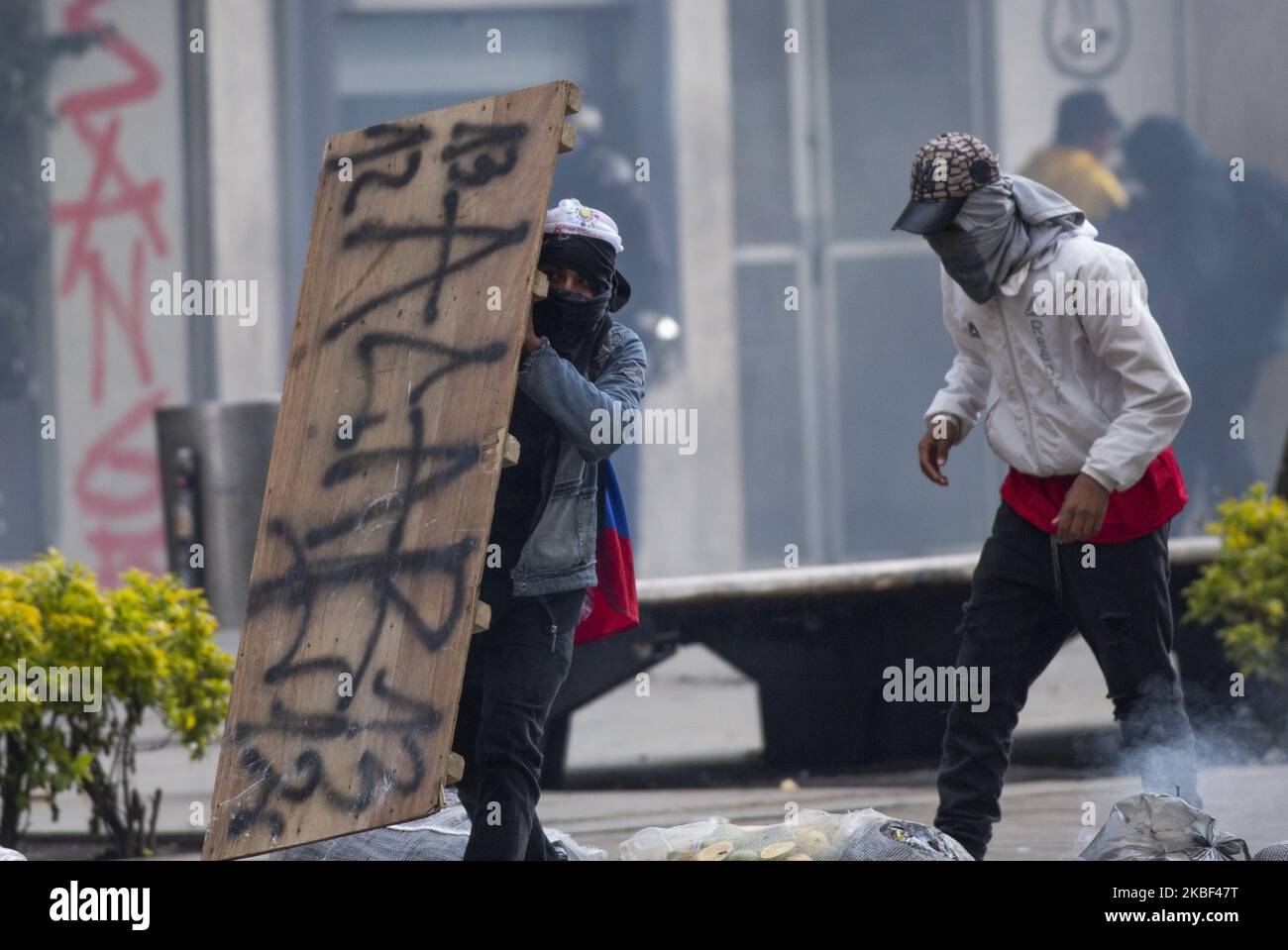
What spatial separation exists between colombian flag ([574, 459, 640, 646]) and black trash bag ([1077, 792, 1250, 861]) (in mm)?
1126

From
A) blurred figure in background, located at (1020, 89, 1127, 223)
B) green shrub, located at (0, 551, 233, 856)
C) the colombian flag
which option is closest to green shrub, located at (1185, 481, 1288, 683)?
the colombian flag

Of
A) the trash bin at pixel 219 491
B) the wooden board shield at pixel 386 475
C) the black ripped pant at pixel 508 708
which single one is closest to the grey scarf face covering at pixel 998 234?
the wooden board shield at pixel 386 475

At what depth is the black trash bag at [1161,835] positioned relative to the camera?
4.01m

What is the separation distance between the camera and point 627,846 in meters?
4.48

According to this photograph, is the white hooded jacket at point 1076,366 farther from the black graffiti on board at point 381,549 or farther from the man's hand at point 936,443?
the black graffiti on board at point 381,549

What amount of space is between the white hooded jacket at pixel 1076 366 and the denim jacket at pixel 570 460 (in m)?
0.83

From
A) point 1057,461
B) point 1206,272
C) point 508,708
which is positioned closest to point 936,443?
point 1057,461

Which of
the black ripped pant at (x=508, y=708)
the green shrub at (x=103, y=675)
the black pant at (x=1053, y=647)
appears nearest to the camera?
the black ripped pant at (x=508, y=708)

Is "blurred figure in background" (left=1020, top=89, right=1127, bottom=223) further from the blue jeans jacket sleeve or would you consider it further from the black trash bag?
the blue jeans jacket sleeve
